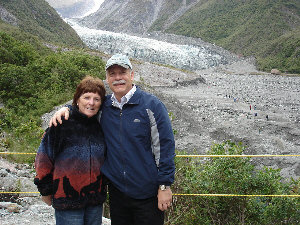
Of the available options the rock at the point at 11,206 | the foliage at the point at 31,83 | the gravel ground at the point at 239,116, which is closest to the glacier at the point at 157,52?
the gravel ground at the point at 239,116

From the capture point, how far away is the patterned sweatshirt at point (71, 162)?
7.61 ft

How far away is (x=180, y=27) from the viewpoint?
121 m

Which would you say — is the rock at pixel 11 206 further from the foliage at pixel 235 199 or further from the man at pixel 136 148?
the man at pixel 136 148

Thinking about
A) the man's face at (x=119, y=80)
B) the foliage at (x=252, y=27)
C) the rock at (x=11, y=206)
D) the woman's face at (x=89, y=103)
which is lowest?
the rock at (x=11, y=206)

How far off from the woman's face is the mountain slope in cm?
3983

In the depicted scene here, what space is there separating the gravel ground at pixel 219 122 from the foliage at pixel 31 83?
1439mm

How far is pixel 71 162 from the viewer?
7.64 ft

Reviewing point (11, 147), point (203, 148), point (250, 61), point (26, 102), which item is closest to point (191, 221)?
point (11, 147)

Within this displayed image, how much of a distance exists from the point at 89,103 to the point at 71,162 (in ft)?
1.76

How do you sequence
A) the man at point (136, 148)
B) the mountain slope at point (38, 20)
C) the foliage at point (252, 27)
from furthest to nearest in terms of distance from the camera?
the foliage at point (252, 27), the mountain slope at point (38, 20), the man at point (136, 148)

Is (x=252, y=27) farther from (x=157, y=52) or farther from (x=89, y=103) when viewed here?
(x=89, y=103)

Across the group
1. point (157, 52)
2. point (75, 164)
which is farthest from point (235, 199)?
point (157, 52)

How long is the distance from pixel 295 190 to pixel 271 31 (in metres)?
86.9

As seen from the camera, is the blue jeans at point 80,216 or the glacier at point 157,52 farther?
the glacier at point 157,52
